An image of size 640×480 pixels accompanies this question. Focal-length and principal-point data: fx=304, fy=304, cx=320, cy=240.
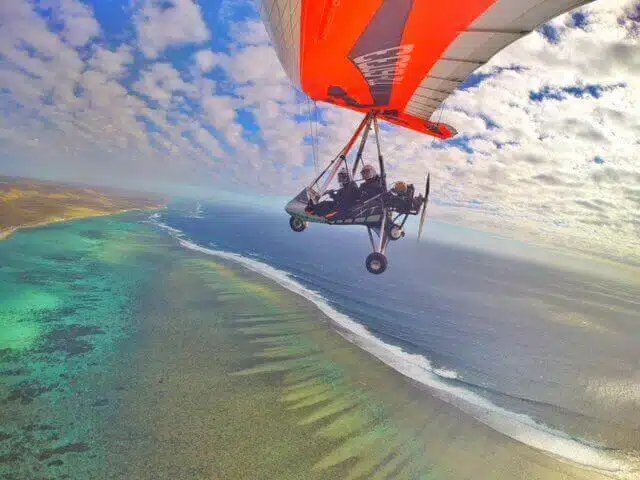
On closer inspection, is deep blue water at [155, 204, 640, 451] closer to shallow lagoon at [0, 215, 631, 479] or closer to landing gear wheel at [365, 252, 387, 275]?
shallow lagoon at [0, 215, 631, 479]

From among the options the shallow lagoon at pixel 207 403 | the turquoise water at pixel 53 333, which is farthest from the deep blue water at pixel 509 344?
the turquoise water at pixel 53 333

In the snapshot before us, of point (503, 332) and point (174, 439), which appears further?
point (503, 332)

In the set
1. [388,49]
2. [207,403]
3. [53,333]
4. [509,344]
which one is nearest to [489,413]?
[207,403]

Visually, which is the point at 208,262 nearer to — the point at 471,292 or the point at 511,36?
the point at 511,36

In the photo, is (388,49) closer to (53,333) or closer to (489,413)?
(489,413)

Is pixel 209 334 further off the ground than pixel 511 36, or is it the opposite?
pixel 511 36

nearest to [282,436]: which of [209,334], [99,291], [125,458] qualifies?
[125,458]

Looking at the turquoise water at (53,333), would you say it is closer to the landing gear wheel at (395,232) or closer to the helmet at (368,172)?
the landing gear wheel at (395,232)
